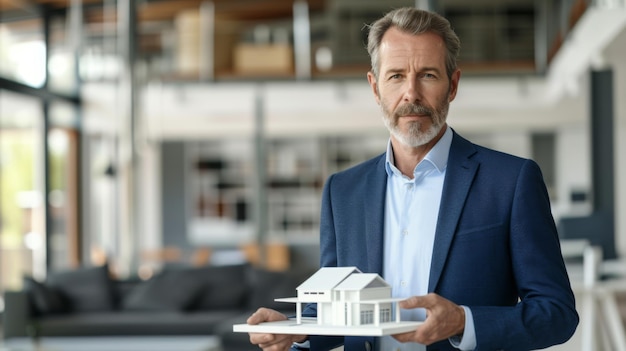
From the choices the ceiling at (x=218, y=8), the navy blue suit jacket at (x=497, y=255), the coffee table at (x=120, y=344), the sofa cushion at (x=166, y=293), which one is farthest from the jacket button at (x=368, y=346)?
the ceiling at (x=218, y=8)

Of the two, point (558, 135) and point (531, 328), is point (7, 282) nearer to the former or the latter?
point (558, 135)

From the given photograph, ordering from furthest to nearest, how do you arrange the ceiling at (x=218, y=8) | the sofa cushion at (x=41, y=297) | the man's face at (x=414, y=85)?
the ceiling at (x=218, y=8)
the sofa cushion at (x=41, y=297)
the man's face at (x=414, y=85)

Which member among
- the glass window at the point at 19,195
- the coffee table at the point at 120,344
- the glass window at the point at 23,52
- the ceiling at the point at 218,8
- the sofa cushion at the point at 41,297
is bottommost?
the coffee table at the point at 120,344

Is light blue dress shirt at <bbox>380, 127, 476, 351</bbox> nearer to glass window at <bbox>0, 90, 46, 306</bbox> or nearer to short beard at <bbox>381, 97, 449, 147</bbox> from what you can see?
short beard at <bbox>381, 97, 449, 147</bbox>

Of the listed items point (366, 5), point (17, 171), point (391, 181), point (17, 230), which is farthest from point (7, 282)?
point (391, 181)

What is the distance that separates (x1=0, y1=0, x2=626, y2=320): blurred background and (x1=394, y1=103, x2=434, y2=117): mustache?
7.88 metres

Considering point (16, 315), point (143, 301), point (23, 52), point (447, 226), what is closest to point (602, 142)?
point (143, 301)

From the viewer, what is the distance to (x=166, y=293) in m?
9.75

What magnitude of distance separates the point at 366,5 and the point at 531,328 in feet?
56.9

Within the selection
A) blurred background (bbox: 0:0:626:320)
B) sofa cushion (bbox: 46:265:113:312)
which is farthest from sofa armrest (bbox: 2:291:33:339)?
blurred background (bbox: 0:0:626:320)

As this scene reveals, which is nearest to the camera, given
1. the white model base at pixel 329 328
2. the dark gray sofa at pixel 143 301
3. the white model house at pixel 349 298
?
the white model base at pixel 329 328

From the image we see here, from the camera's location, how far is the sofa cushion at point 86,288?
10.0 m

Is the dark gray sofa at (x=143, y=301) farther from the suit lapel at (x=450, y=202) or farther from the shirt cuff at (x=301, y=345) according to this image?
the suit lapel at (x=450, y=202)

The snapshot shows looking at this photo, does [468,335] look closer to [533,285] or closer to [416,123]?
[533,285]
